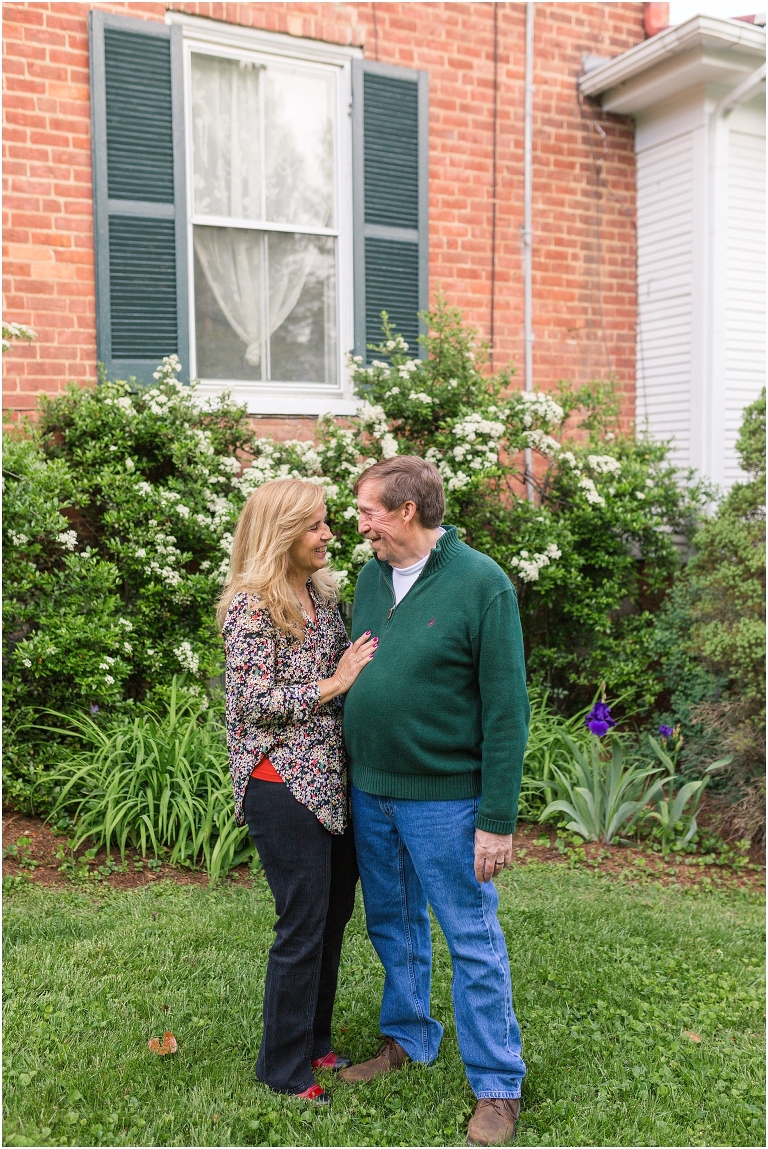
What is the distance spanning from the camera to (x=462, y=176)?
23.3 feet

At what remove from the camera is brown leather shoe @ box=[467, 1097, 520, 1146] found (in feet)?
8.64

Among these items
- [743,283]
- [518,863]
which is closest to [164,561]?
[518,863]

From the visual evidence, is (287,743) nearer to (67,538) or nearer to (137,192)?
(67,538)

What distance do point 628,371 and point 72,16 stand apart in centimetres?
466

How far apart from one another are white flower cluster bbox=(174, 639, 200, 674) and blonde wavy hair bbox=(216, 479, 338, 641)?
272 cm

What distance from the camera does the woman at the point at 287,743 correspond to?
2.73 metres

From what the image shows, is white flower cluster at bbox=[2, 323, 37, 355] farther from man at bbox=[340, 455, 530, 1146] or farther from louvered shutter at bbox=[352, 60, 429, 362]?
man at bbox=[340, 455, 530, 1146]

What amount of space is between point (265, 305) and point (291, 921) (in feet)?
15.8

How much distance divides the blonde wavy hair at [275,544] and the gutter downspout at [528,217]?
4.46 metres

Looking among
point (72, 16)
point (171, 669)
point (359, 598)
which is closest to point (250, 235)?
point (72, 16)

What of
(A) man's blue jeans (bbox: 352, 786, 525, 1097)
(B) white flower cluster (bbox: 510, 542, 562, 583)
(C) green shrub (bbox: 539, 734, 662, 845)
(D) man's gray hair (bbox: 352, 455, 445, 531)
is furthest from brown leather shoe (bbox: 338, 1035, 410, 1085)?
(B) white flower cluster (bbox: 510, 542, 562, 583)

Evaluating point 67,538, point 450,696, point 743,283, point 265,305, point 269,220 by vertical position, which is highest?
point 269,220

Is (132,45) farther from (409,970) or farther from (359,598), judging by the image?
(409,970)

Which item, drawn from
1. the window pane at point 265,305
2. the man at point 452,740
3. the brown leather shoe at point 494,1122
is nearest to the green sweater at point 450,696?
the man at point 452,740
